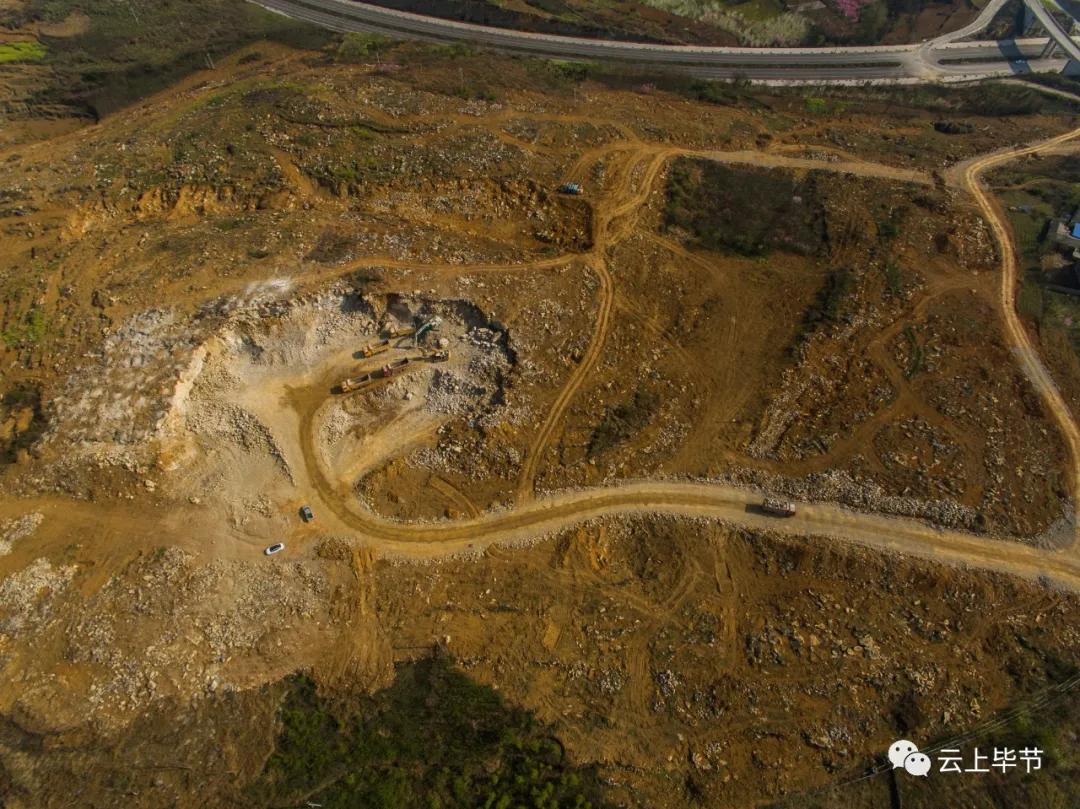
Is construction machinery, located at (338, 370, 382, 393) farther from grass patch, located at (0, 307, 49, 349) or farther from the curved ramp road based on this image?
the curved ramp road

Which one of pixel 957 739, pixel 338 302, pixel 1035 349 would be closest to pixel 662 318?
pixel 338 302

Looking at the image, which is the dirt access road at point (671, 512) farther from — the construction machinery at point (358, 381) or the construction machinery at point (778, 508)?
the construction machinery at point (358, 381)

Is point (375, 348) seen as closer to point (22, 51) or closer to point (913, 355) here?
point (913, 355)

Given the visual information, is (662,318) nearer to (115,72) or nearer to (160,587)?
(160,587)

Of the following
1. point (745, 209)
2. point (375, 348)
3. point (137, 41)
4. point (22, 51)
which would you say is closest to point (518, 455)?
point (375, 348)

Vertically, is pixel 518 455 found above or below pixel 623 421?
below
